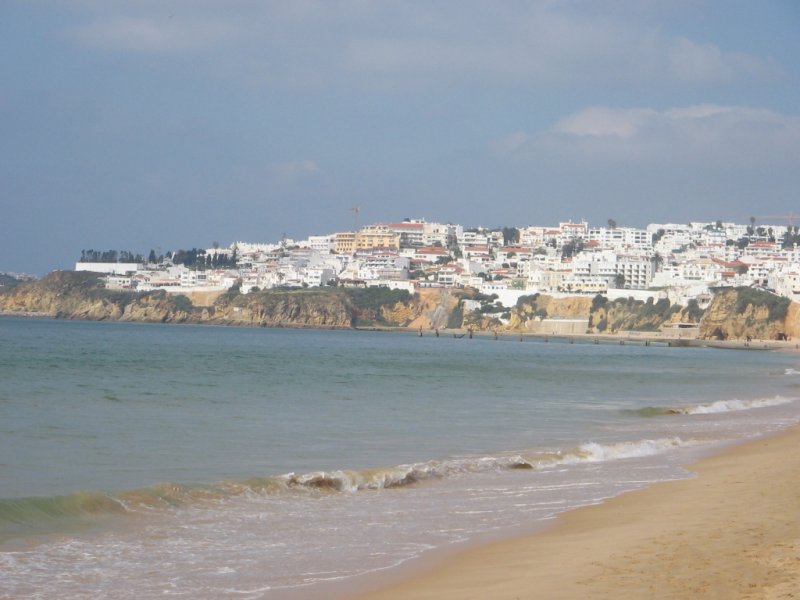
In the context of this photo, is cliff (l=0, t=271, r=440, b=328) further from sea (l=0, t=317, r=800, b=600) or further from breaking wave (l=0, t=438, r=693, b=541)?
breaking wave (l=0, t=438, r=693, b=541)

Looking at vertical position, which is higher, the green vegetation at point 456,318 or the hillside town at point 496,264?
the hillside town at point 496,264

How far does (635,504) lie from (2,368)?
26.4 metres

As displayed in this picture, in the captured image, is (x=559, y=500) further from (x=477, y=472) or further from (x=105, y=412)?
(x=105, y=412)

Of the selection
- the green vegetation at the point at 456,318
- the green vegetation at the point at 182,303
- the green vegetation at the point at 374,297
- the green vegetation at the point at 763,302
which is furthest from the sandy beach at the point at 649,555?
the green vegetation at the point at 182,303

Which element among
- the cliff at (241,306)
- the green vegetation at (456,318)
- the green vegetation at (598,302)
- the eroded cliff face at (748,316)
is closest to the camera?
the eroded cliff face at (748,316)

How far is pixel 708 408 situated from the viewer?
24.2 meters

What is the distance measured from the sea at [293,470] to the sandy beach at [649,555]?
47cm

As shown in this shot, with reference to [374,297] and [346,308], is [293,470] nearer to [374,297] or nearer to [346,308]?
[346,308]

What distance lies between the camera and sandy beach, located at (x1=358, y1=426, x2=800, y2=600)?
6.39 metres

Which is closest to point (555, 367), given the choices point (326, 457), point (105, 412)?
point (105, 412)

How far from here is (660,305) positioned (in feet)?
377

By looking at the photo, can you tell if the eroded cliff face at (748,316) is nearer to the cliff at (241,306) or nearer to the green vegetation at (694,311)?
the green vegetation at (694,311)

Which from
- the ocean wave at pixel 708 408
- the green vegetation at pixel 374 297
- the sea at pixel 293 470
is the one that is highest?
the green vegetation at pixel 374 297

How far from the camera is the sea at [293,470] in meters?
7.71
